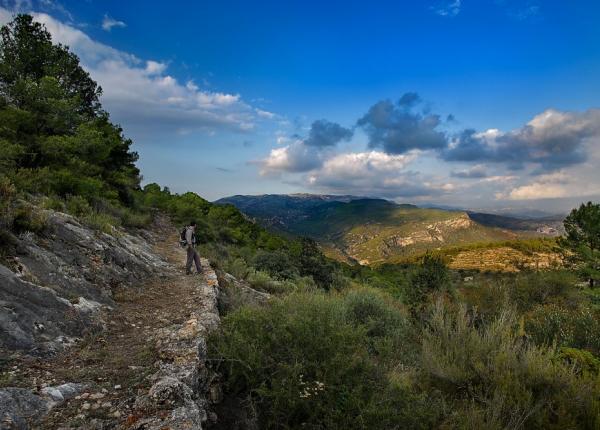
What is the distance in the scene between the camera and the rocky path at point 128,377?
321cm

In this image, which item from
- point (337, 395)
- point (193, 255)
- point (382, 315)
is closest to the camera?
point (337, 395)

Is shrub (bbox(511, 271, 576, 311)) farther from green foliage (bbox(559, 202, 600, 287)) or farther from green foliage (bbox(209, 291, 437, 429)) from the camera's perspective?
green foliage (bbox(559, 202, 600, 287))

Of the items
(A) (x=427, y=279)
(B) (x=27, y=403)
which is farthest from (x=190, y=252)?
(A) (x=427, y=279)

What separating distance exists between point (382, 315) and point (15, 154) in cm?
1366

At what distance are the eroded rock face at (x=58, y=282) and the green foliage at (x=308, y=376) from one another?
2.13m

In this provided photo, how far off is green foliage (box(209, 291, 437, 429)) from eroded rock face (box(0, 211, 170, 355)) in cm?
213

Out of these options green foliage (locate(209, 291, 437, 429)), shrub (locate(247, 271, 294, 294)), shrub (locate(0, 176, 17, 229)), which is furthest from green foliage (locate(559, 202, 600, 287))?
shrub (locate(0, 176, 17, 229))

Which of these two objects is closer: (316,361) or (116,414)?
(116,414)

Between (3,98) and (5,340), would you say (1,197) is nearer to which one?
(5,340)

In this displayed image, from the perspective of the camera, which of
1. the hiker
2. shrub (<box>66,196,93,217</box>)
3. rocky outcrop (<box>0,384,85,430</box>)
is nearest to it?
rocky outcrop (<box>0,384,85,430</box>)

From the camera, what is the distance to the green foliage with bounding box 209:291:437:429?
3.77 metres

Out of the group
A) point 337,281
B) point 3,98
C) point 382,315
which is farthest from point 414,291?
point 3,98

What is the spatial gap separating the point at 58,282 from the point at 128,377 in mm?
2971

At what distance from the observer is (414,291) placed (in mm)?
16734
